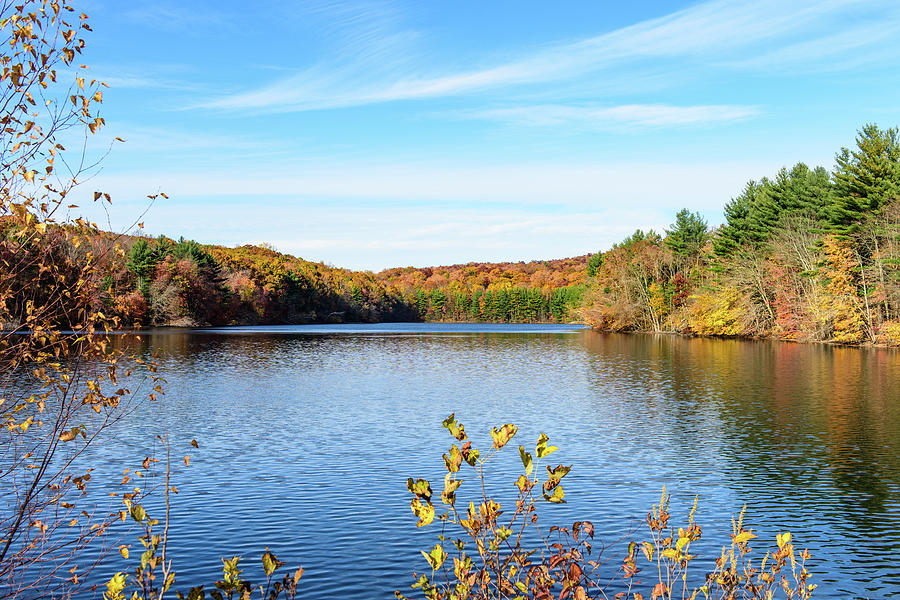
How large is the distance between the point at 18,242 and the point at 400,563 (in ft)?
23.0

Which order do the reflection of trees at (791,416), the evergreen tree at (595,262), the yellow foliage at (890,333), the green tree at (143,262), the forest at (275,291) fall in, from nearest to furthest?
the reflection of trees at (791,416) → the forest at (275,291) → the yellow foliage at (890,333) → the green tree at (143,262) → the evergreen tree at (595,262)

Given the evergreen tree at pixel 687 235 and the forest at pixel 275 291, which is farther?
the evergreen tree at pixel 687 235

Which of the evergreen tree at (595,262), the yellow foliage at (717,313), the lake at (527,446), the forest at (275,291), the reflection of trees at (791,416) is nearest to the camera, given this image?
the lake at (527,446)

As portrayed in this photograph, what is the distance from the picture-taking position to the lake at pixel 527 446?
11.7 metres

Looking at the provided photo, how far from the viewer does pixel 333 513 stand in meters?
13.5

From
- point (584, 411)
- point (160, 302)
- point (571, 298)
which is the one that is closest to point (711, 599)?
point (584, 411)

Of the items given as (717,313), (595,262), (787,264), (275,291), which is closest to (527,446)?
(787,264)

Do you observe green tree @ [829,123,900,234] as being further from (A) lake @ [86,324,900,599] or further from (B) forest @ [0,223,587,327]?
(B) forest @ [0,223,587,327]

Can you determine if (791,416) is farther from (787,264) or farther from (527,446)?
(787,264)

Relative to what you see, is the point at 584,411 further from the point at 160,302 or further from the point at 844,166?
the point at 160,302

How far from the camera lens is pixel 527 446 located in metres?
19.4

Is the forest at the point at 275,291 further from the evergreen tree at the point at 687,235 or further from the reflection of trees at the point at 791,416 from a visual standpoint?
the evergreen tree at the point at 687,235

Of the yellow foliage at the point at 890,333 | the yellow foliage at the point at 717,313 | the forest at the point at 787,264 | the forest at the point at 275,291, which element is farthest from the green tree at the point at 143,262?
the yellow foliage at the point at 890,333

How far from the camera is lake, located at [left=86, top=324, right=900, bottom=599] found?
11.7 m
